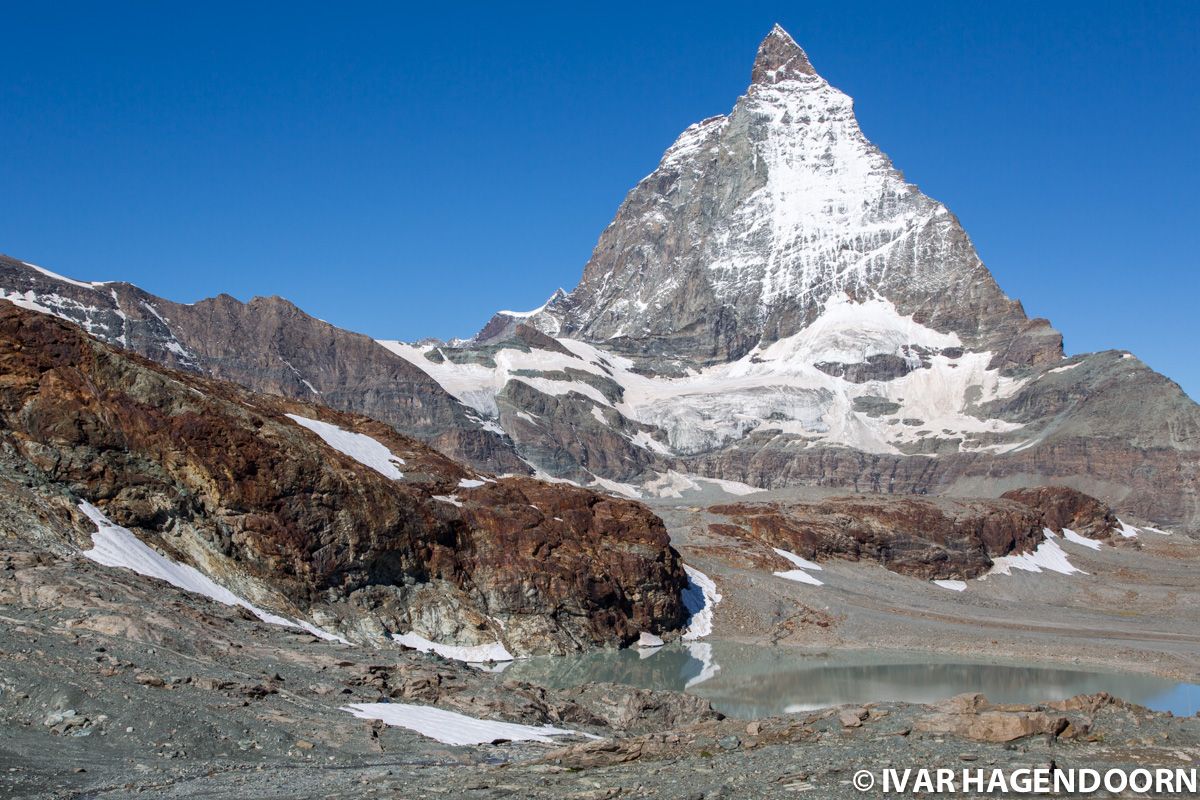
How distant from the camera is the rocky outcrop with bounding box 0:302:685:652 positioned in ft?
150

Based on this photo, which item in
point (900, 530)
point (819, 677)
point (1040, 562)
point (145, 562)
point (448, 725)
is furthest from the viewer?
point (1040, 562)

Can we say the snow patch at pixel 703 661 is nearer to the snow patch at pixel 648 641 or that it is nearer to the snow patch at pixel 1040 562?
the snow patch at pixel 648 641

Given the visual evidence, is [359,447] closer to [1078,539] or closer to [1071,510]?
[1078,539]

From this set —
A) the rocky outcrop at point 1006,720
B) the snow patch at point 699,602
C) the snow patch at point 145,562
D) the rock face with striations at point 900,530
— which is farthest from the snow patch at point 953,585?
the rocky outcrop at point 1006,720

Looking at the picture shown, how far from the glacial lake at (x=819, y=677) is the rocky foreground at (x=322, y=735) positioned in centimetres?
2553

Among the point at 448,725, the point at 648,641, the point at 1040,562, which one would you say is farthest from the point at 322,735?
the point at 1040,562

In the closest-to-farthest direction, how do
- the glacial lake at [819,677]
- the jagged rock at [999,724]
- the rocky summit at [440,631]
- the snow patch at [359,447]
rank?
1. the jagged rock at [999,724]
2. the rocky summit at [440,631]
3. the glacial lake at [819,677]
4. the snow patch at [359,447]

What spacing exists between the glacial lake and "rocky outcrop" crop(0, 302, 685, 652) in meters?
3.40

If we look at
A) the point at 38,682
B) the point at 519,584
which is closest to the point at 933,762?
the point at 38,682

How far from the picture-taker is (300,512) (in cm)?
5341

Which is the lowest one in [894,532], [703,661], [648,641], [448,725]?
[703,661]

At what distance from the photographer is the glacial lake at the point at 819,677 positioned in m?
55.4

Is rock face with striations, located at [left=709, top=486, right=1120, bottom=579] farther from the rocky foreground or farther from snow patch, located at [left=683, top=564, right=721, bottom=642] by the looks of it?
the rocky foreground

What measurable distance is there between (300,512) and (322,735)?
30706 millimetres
